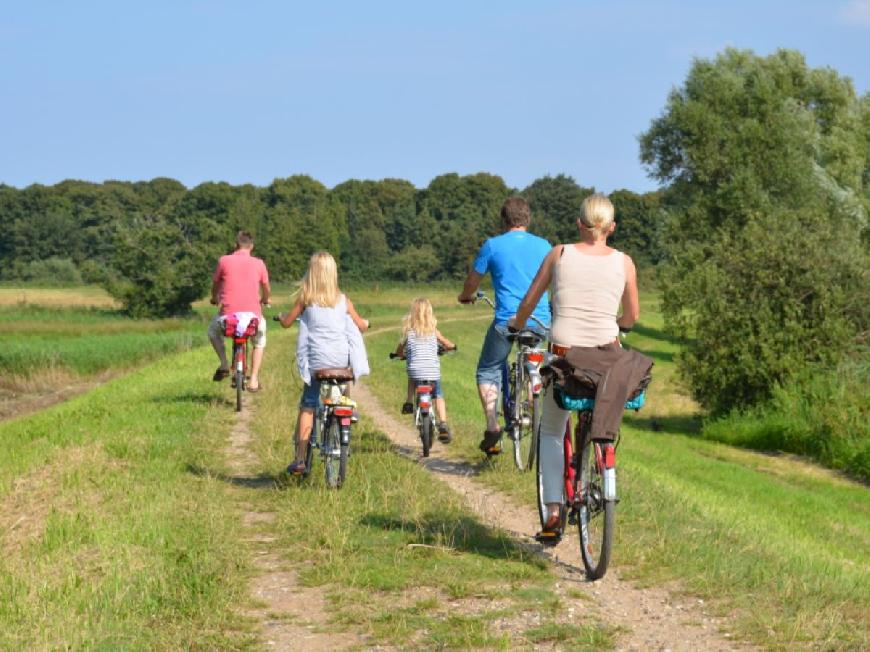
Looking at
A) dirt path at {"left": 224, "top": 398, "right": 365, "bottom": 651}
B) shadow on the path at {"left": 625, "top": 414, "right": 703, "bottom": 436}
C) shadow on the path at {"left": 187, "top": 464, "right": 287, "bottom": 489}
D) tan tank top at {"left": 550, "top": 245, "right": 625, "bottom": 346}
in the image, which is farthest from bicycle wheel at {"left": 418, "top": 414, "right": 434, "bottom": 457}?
shadow on the path at {"left": 625, "top": 414, "right": 703, "bottom": 436}

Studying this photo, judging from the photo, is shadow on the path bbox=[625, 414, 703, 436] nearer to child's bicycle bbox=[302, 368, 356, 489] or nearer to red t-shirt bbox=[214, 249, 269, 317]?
red t-shirt bbox=[214, 249, 269, 317]

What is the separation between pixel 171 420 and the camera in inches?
588

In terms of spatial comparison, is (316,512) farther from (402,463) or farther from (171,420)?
(171,420)

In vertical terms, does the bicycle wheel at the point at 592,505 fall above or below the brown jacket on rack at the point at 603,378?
below

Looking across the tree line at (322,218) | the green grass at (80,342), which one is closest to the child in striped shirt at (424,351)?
the green grass at (80,342)

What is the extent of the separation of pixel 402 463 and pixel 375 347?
24.8 metres

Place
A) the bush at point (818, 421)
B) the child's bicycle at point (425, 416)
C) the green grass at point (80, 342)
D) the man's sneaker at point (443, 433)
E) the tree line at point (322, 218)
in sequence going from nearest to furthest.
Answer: the child's bicycle at point (425, 416) < the man's sneaker at point (443, 433) < the bush at point (818, 421) < the green grass at point (80, 342) < the tree line at point (322, 218)

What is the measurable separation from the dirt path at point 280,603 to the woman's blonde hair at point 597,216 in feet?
8.69

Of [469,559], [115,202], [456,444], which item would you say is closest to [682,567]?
[469,559]

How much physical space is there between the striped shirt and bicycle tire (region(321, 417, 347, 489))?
8.50 feet

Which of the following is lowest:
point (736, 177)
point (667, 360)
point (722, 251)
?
point (667, 360)

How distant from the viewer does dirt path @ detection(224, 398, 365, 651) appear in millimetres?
6078

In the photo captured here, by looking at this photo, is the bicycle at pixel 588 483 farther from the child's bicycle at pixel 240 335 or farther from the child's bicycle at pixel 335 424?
the child's bicycle at pixel 240 335

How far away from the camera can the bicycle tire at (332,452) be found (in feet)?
32.3
